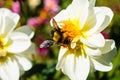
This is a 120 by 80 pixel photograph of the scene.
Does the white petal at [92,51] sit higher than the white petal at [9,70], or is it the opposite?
the white petal at [92,51]

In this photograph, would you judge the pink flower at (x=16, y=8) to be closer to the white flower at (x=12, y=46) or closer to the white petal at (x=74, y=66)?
the white flower at (x=12, y=46)

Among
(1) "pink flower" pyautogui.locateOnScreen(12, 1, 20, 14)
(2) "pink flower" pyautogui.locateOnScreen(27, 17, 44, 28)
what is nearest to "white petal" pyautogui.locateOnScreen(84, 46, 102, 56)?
(1) "pink flower" pyautogui.locateOnScreen(12, 1, 20, 14)

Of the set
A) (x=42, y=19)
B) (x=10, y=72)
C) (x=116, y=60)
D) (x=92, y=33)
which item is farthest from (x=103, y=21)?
(x=42, y=19)

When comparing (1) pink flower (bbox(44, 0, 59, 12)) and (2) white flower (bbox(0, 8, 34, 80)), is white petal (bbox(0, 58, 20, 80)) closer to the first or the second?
(2) white flower (bbox(0, 8, 34, 80))

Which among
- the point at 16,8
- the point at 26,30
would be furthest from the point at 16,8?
the point at 26,30

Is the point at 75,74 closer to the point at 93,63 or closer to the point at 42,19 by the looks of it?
the point at 93,63

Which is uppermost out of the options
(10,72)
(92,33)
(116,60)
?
(92,33)

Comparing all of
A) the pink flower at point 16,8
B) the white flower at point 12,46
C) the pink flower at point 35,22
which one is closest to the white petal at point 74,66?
the white flower at point 12,46
